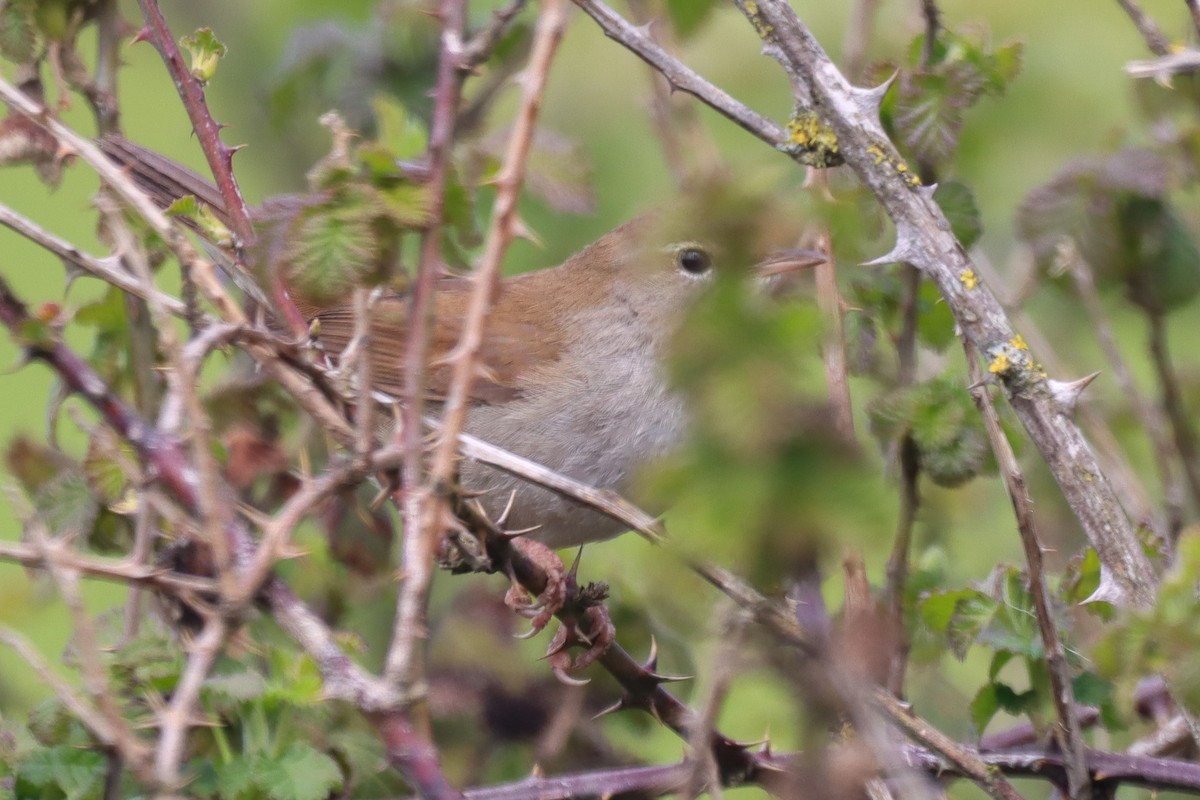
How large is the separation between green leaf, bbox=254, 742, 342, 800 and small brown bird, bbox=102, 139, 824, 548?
0.93m

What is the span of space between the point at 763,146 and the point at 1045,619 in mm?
2981

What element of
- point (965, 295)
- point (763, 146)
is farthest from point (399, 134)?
point (763, 146)

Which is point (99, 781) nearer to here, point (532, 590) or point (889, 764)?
point (532, 590)

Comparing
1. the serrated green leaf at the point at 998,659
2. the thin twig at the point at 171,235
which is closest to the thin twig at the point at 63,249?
the thin twig at the point at 171,235

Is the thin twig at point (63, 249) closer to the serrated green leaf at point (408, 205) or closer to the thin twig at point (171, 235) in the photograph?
the thin twig at point (171, 235)

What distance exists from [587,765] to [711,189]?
7.80 feet

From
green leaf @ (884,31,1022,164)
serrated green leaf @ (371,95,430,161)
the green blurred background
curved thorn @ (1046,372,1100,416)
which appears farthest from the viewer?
the green blurred background

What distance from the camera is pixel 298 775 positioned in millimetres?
2146

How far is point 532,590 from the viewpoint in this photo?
2330 millimetres

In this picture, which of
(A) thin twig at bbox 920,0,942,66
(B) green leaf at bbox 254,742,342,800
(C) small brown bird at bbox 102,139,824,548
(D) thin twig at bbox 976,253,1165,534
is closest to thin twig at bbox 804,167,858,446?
(C) small brown bird at bbox 102,139,824,548

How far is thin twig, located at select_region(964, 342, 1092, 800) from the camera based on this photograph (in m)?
2.12

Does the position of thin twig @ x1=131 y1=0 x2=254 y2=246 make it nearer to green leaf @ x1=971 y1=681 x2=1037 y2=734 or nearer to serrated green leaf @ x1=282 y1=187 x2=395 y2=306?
serrated green leaf @ x1=282 y1=187 x2=395 y2=306

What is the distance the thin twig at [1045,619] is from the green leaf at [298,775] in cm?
119

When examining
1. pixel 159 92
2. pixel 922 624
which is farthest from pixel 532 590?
pixel 159 92
